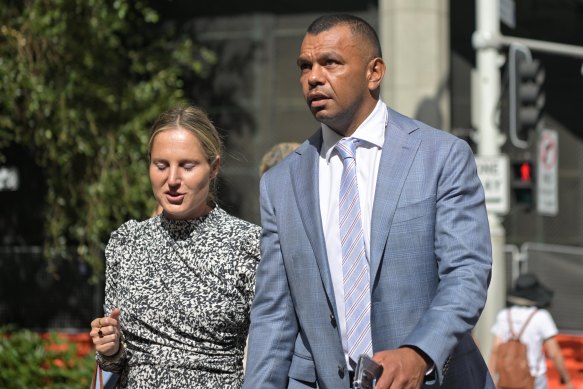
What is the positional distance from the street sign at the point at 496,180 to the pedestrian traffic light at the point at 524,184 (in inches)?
26.2

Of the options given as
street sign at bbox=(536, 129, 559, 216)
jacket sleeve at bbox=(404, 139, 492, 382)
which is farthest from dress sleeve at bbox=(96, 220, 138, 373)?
street sign at bbox=(536, 129, 559, 216)

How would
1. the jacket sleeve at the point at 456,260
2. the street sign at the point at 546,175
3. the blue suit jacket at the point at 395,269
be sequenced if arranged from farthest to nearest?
the street sign at the point at 546,175
the blue suit jacket at the point at 395,269
the jacket sleeve at the point at 456,260

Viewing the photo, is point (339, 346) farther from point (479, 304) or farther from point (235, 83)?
point (235, 83)

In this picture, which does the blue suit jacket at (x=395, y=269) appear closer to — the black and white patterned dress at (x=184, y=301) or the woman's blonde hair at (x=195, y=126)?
the black and white patterned dress at (x=184, y=301)

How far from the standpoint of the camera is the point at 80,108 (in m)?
15.4

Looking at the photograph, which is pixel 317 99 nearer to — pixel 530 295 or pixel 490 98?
pixel 530 295

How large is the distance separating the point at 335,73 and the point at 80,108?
11.7m

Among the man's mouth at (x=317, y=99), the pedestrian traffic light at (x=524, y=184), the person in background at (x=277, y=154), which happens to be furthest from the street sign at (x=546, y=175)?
the man's mouth at (x=317, y=99)

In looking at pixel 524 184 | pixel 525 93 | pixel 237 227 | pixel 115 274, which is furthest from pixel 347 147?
pixel 524 184

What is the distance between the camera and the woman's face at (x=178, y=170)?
4.85 meters

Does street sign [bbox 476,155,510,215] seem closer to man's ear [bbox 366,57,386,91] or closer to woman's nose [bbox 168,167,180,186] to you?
woman's nose [bbox 168,167,180,186]

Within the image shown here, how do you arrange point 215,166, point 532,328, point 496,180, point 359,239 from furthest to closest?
point 496,180 → point 532,328 → point 215,166 → point 359,239

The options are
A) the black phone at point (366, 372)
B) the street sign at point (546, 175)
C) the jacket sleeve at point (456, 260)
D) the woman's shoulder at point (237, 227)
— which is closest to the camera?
the black phone at point (366, 372)

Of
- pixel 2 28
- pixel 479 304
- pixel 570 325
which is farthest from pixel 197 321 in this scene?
pixel 570 325
